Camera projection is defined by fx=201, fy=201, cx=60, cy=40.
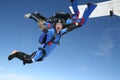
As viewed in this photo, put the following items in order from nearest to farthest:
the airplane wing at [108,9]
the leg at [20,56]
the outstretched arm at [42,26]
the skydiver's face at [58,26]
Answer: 1. the outstretched arm at [42,26]
2. the leg at [20,56]
3. the skydiver's face at [58,26]
4. the airplane wing at [108,9]

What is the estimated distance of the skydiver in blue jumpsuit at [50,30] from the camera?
4251mm

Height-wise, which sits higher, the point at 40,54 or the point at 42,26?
the point at 42,26

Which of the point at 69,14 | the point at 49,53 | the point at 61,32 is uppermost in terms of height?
the point at 69,14

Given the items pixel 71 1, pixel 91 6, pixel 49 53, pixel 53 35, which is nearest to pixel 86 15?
pixel 91 6

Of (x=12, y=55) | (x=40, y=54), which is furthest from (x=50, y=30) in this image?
(x=12, y=55)

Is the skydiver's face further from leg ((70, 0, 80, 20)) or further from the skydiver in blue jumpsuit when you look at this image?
leg ((70, 0, 80, 20))

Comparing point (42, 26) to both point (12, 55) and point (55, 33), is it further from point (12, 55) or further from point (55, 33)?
point (12, 55)

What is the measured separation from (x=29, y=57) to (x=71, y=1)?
1.54m

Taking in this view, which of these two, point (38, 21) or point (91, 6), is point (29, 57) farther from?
point (91, 6)

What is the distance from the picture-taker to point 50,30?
4.32 metres

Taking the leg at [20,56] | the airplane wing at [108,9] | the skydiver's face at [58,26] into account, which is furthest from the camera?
the airplane wing at [108,9]

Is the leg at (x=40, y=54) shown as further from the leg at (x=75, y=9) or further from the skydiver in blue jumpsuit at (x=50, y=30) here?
the leg at (x=75, y=9)

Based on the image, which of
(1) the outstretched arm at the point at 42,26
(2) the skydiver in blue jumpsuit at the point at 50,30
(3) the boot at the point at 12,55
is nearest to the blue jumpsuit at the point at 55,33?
(2) the skydiver in blue jumpsuit at the point at 50,30

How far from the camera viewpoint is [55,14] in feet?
14.8
